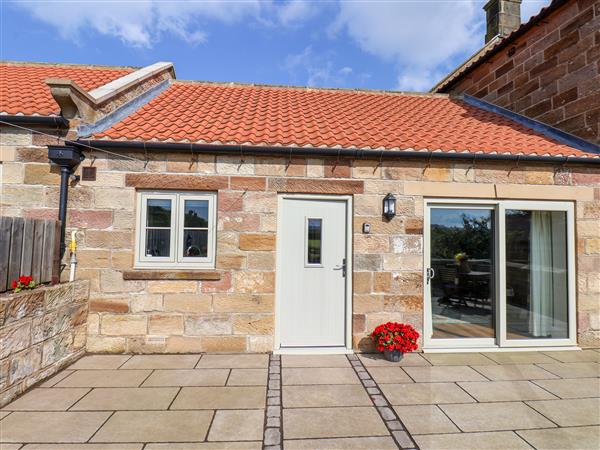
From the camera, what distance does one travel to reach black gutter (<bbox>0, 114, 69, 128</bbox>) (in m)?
4.90

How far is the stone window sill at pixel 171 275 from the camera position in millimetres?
4988

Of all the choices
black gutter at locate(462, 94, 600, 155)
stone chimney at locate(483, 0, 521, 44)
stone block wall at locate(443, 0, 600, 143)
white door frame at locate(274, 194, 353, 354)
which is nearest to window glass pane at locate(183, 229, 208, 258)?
white door frame at locate(274, 194, 353, 354)

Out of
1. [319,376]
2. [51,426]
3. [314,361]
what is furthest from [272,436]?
[51,426]

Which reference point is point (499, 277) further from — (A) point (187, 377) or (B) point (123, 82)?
(B) point (123, 82)

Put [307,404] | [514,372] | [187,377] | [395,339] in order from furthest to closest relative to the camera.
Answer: [395,339]
[514,372]
[187,377]
[307,404]

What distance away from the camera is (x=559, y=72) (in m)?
6.84

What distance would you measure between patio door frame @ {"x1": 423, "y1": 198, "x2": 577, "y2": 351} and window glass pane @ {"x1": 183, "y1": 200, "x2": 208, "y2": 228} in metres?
3.52

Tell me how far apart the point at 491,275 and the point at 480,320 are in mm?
783

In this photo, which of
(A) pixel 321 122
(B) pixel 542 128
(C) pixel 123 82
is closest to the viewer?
(C) pixel 123 82

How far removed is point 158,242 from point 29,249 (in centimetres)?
155

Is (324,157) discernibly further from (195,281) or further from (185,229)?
(195,281)

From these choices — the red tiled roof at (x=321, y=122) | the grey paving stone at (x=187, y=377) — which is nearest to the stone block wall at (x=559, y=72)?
the red tiled roof at (x=321, y=122)

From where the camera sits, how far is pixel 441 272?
5527 millimetres

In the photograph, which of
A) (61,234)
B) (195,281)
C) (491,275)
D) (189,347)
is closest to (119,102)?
(61,234)
